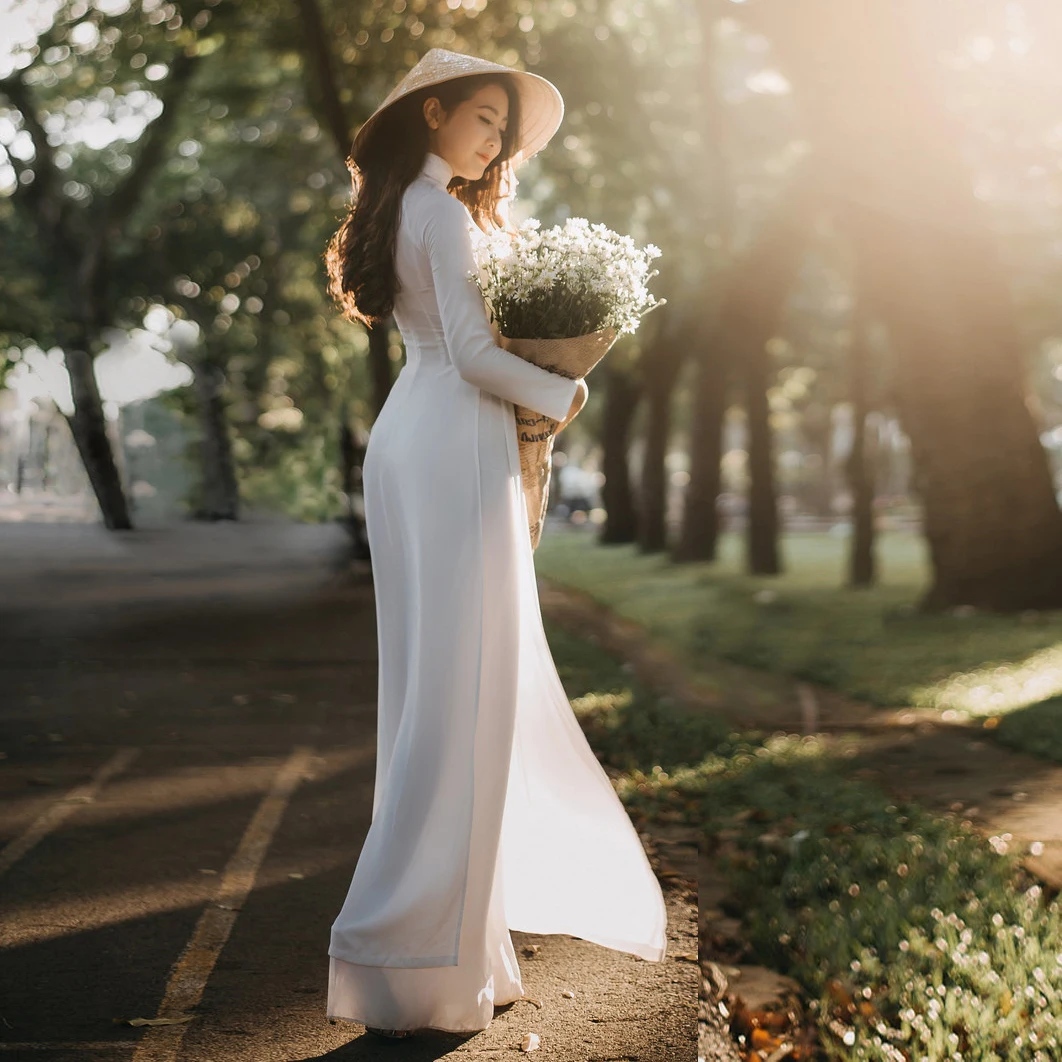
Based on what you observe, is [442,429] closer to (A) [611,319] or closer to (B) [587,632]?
(A) [611,319]

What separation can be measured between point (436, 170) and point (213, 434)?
17.8m

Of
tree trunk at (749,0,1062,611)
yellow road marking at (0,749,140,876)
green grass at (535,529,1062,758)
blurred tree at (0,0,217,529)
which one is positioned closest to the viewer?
yellow road marking at (0,749,140,876)

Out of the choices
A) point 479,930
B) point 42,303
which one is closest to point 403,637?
point 479,930

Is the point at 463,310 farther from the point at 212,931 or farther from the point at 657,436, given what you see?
the point at 657,436

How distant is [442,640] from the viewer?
140 inches

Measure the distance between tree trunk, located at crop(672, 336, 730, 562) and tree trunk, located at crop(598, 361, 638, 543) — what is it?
4653mm

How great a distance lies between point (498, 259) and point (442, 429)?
0.44 metres

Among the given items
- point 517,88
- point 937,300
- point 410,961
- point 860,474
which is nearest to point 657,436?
point 860,474

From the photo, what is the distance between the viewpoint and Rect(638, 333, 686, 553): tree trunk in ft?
94.7

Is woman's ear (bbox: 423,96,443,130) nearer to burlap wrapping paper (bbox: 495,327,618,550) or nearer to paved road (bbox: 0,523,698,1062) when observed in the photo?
burlap wrapping paper (bbox: 495,327,618,550)

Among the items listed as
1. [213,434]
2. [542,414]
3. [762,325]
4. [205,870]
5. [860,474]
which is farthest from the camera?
[762,325]

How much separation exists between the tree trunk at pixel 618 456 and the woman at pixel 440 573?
26.6m

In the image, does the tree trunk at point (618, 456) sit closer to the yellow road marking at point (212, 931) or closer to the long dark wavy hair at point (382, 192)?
the yellow road marking at point (212, 931)

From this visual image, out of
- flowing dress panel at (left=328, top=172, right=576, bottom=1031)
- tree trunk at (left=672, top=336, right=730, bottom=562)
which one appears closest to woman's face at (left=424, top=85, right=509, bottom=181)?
flowing dress panel at (left=328, top=172, right=576, bottom=1031)
